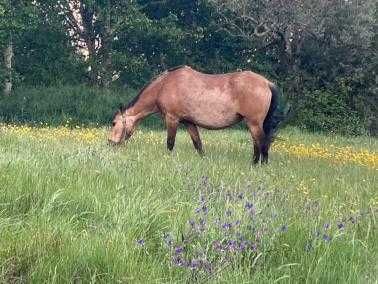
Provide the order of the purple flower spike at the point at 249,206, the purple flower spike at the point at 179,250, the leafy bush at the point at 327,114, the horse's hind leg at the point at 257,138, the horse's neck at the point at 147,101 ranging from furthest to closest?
the leafy bush at the point at 327,114
the horse's neck at the point at 147,101
the horse's hind leg at the point at 257,138
the purple flower spike at the point at 249,206
the purple flower spike at the point at 179,250

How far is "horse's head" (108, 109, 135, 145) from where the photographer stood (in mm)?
13977

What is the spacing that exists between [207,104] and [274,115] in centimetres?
148

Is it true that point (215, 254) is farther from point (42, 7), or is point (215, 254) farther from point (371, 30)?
point (42, 7)

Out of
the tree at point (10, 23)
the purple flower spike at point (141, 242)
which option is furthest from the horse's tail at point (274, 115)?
the tree at point (10, 23)

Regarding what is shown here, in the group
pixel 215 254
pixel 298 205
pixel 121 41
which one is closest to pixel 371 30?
pixel 121 41

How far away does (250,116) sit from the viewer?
12852mm

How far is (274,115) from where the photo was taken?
512 inches

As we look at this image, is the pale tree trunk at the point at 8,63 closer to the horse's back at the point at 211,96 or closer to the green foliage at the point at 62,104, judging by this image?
the green foliage at the point at 62,104

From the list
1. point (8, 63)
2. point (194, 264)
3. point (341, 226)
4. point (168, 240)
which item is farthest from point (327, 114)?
point (194, 264)

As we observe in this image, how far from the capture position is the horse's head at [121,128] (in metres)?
14.0

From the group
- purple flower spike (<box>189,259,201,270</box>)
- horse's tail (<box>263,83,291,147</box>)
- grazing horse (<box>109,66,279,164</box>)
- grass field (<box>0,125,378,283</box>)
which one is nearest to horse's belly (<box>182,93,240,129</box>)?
grazing horse (<box>109,66,279,164</box>)

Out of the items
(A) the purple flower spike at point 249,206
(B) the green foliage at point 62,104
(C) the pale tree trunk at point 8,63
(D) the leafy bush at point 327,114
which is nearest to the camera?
(A) the purple flower spike at point 249,206

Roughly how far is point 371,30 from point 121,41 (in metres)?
12.9

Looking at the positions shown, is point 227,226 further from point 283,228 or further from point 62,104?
point 62,104
